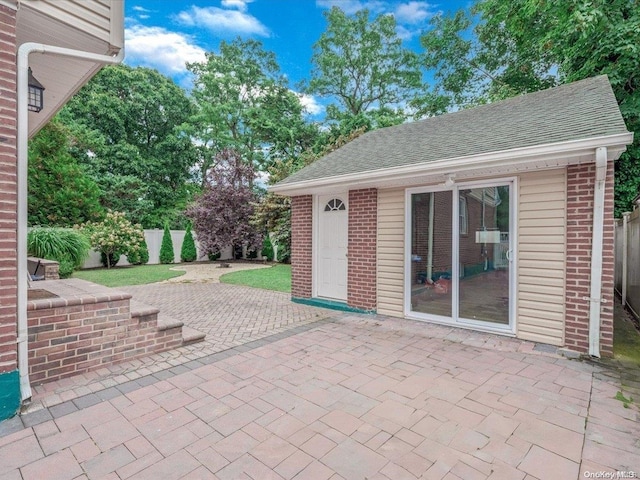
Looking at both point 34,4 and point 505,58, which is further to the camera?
point 505,58

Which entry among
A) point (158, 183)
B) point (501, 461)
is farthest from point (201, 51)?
point (501, 461)

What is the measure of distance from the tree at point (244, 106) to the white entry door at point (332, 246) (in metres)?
14.7

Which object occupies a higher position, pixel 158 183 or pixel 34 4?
pixel 158 183

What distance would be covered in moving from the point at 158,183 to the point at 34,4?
2030 centimetres

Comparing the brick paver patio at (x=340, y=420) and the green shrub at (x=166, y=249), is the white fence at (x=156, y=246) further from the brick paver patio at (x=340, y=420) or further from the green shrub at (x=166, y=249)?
the brick paver patio at (x=340, y=420)

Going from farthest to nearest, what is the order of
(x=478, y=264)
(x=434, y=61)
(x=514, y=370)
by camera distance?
(x=434, y=61) → (x=478, y=264) → (x=514, y=370)

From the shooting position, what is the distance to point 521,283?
14.5 ft

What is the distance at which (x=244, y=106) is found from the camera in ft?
74.6

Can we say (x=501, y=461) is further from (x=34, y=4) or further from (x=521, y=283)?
(x=34, y=4)

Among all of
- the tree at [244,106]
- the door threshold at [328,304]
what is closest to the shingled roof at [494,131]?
the door threshold at [328,304]

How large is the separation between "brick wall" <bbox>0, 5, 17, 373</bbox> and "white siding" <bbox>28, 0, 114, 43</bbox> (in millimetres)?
257

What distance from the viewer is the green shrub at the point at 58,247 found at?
738 centimetres

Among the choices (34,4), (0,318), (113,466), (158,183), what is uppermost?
(158,183)

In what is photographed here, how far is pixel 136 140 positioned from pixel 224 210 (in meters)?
11.5
